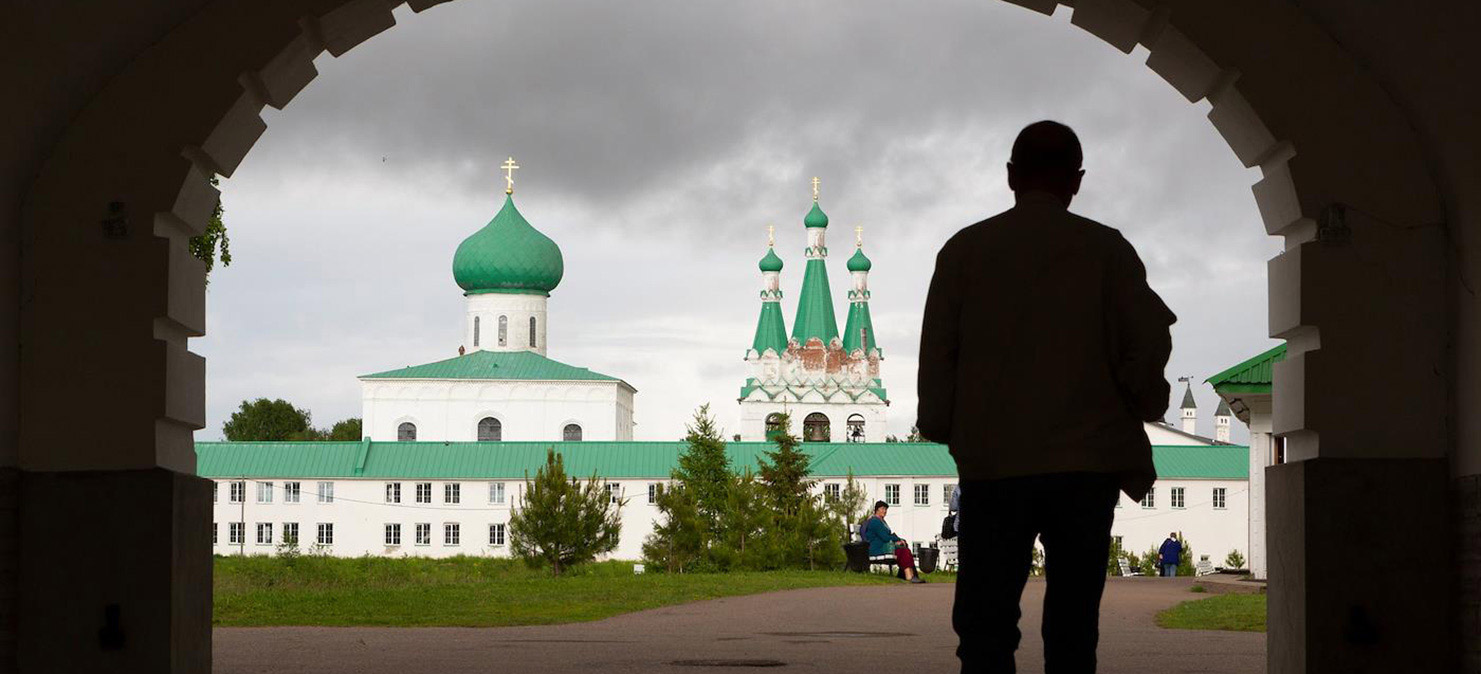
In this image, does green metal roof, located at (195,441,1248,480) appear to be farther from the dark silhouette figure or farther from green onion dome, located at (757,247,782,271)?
the dark silhouette figure

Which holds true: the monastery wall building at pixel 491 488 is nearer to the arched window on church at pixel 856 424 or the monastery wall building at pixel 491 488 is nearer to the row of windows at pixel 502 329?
the row of windows at pixel 502 329

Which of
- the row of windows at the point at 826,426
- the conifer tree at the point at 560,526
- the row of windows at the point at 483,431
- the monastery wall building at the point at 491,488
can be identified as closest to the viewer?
the conifer tree at the point at 560,526

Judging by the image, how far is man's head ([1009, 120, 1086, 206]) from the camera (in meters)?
5.28

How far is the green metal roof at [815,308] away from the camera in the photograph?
114500mm

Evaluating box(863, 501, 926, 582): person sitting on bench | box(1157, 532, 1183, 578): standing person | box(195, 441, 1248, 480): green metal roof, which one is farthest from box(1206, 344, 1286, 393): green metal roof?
box(195, 441, 1248, 480): green metal roof

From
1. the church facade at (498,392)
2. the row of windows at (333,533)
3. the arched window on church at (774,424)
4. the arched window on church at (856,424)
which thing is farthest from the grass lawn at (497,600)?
the arched window on church at (856,424)

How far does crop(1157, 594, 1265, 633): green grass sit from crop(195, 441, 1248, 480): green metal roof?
211 feet

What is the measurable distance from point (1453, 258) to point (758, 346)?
107m

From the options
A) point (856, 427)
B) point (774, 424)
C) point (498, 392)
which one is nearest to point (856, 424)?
point (856, 427)

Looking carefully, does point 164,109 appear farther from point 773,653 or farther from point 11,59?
point 773,653

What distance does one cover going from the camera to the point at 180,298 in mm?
8023

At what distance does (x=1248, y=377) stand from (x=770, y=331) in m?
85.3

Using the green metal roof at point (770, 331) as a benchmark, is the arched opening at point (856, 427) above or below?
below

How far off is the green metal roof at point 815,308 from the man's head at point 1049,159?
108295 millimetres
